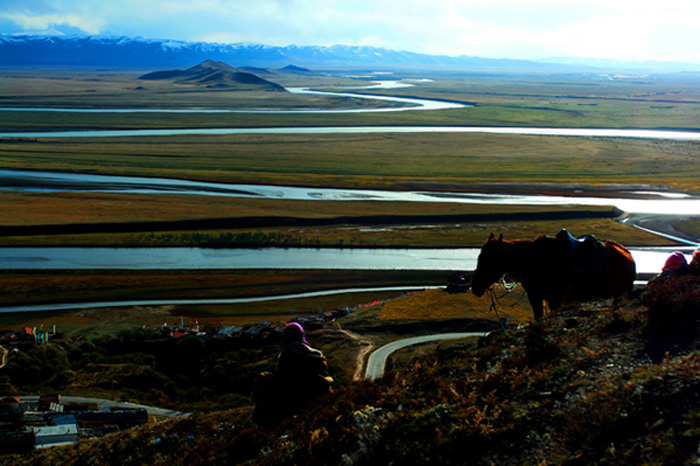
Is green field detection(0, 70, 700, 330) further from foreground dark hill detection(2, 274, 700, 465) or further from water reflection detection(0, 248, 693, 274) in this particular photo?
foreground dark hill detection(2, 274, 700, 465)

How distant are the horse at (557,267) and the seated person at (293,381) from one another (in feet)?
12.2

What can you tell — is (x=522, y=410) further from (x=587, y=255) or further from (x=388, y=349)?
(x=388, y=349)

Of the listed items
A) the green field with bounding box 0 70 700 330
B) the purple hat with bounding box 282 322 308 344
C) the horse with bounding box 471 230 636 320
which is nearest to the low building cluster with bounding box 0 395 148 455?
the purple hat with bounding box 282 322 308 344

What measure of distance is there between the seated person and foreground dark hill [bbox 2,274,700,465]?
26 cm

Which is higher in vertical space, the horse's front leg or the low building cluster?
the horse's front leg

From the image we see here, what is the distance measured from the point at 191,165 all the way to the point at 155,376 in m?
51.4

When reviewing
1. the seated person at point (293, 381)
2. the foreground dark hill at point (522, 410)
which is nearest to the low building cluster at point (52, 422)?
the foreground dark hill at point (522, 410)

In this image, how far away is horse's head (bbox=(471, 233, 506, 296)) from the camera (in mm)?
9688

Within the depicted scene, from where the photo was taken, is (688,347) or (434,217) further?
(434,217)

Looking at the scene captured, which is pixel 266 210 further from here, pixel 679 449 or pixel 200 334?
pixel 679 449

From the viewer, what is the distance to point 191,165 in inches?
2721

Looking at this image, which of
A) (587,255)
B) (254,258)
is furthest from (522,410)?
(254,258)

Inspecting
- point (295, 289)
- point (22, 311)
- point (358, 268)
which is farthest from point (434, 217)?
point (22, 311)

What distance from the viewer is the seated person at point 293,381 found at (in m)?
7.10
